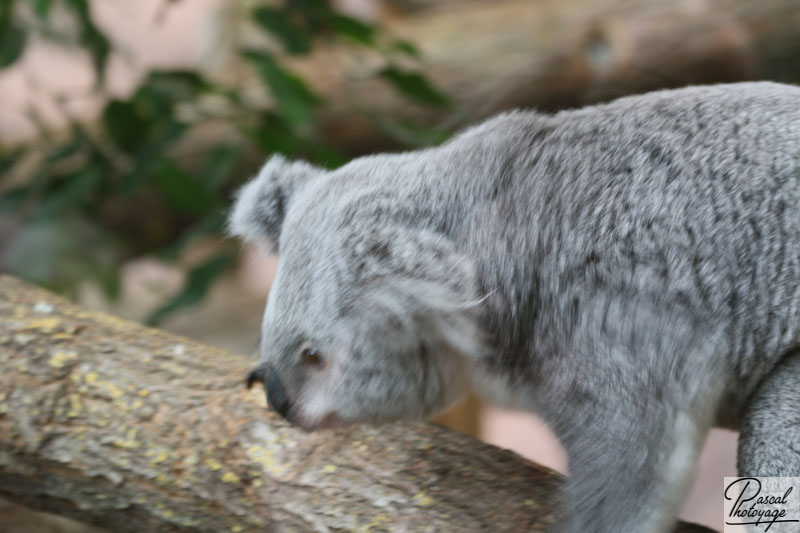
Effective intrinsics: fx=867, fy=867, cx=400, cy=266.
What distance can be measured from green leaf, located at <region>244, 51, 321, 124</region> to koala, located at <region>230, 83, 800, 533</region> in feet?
4.09

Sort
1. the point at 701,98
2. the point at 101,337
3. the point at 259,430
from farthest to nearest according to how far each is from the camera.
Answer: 1. the point at 101,337
2. the point at 259,430
3. the point at 701,98

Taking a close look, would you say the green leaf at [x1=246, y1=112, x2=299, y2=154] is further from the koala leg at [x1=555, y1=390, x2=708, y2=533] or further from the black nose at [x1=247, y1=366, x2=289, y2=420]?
the koala leg at [x1=555, y1=390, x2=708, y2=533]

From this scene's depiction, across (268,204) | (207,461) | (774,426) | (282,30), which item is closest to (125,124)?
(282,30)

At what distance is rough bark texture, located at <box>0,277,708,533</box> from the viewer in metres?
1.98

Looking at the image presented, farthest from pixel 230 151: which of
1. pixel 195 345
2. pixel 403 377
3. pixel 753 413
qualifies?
pixel 753 413

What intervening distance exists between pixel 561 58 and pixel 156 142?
7.83 feet

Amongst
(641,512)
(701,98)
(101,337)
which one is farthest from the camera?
(101,337)

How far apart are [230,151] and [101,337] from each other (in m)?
1.59

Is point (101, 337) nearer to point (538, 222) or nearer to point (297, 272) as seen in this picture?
point (297, 272)

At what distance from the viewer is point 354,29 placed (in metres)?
3.47

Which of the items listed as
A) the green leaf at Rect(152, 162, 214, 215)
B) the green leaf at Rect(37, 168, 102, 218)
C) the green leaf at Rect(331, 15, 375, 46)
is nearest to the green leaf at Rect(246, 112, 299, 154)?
the green leaf at Rect(152, 162, 214, 215)

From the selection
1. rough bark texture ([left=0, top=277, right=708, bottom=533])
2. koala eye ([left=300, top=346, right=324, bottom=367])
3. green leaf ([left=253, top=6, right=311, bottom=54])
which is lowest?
rough bark texture ([left=0, top=277, right=708, bottom=533])

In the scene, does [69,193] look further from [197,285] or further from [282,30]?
[282,30]

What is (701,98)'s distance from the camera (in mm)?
1993
